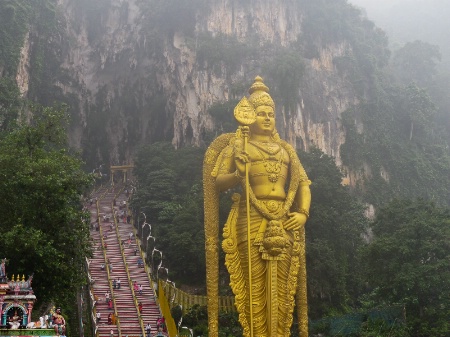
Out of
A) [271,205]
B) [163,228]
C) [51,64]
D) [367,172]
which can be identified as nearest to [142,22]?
[51,64]

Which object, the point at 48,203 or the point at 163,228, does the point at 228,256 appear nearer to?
the point at 48,203

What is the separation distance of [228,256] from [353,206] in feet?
41.9

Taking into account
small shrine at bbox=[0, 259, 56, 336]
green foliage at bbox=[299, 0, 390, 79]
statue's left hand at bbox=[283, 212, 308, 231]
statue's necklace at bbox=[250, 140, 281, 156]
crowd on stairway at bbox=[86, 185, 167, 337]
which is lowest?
crowd on stairway at bbox=[86, 185, 167, 337]

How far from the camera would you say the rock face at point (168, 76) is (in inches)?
1176

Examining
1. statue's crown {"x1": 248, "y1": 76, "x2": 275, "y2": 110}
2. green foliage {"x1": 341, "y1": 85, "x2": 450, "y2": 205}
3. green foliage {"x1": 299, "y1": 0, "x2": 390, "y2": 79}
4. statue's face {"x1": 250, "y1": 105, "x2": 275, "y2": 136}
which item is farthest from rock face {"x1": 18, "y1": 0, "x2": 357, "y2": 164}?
statue's face {"x1": 250, "y1": 105, "x2": 275, "y2": 136}

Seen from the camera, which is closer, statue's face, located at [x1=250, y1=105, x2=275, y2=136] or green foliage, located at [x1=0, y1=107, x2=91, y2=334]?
statue's face, located at [x1=250, y1=105, x2=275, y2=136]

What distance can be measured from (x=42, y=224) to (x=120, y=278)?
5.23 meters

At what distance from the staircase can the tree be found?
534 centimetres

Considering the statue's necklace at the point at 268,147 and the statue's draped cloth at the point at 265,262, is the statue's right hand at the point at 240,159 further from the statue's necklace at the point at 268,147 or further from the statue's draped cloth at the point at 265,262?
the statue's necklace at the point at 268,147

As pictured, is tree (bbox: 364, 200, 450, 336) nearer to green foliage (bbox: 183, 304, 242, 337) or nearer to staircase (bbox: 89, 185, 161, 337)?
green foliage (bbox: 183, 304, 242, 337)

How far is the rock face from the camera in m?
29.9

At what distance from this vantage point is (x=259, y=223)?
977 cm

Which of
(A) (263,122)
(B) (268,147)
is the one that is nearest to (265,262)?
(B) (268,147)

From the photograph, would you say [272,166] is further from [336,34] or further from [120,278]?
[336,34]
